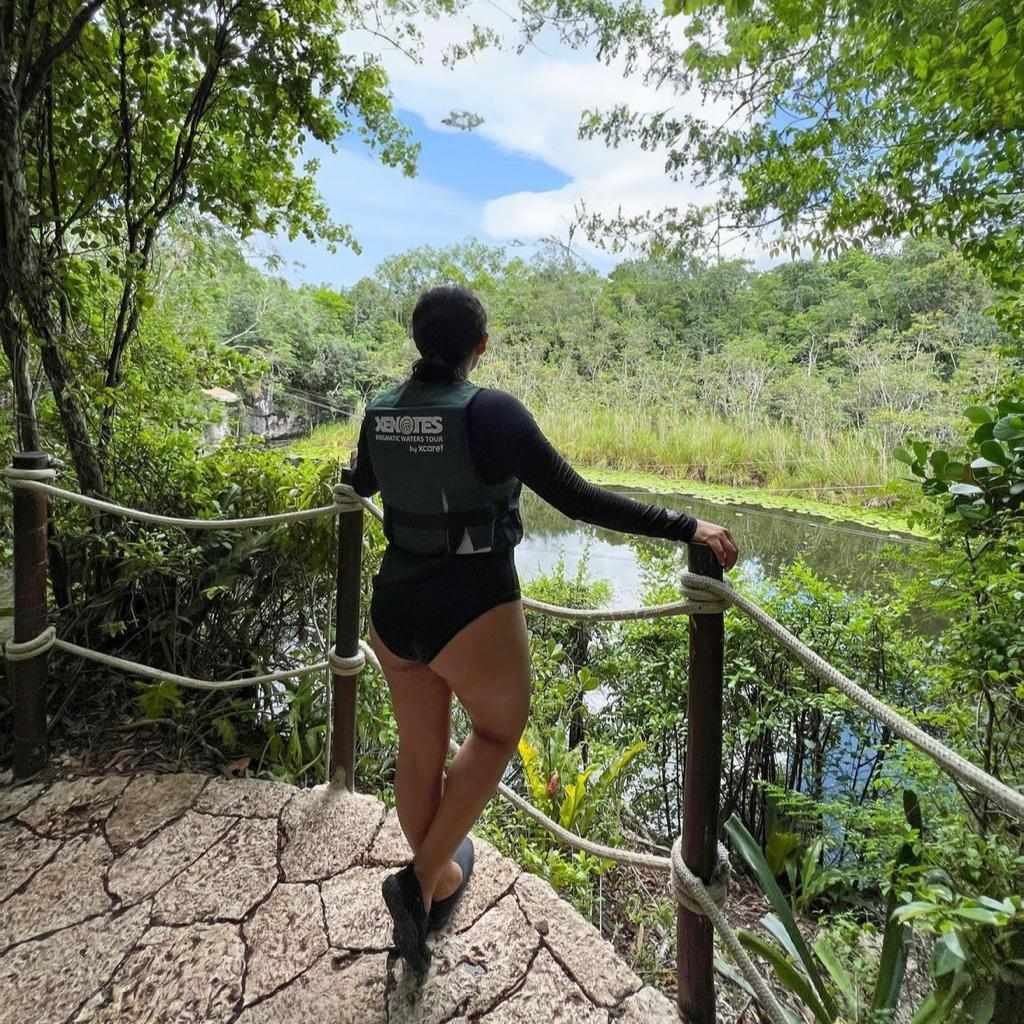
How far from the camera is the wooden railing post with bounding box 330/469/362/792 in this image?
1394 mm

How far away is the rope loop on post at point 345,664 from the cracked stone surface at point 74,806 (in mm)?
573

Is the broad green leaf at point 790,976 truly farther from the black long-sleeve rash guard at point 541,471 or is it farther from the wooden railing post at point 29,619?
the wooden railing post at point 29,619

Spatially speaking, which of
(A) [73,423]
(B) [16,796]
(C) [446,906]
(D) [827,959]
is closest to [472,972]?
(C) [446,906]

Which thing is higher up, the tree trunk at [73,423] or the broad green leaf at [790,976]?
the tree trunk at [73,423]

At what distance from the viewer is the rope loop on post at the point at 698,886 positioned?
86 cm

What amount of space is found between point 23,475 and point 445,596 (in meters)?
1.18

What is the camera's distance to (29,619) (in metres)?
1.49

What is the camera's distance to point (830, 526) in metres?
4.77

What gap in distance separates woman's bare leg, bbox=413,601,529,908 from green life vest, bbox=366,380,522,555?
0.38 feet

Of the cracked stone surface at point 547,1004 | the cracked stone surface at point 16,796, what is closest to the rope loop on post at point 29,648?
the cracked stone surface at point 16,796

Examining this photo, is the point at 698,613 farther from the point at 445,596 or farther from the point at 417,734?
the point at 417,734

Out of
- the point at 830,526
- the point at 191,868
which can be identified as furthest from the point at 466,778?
the point at 830,526

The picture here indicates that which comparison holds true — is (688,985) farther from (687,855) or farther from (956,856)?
(956,856)

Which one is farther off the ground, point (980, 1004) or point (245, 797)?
point (980, 1004)
